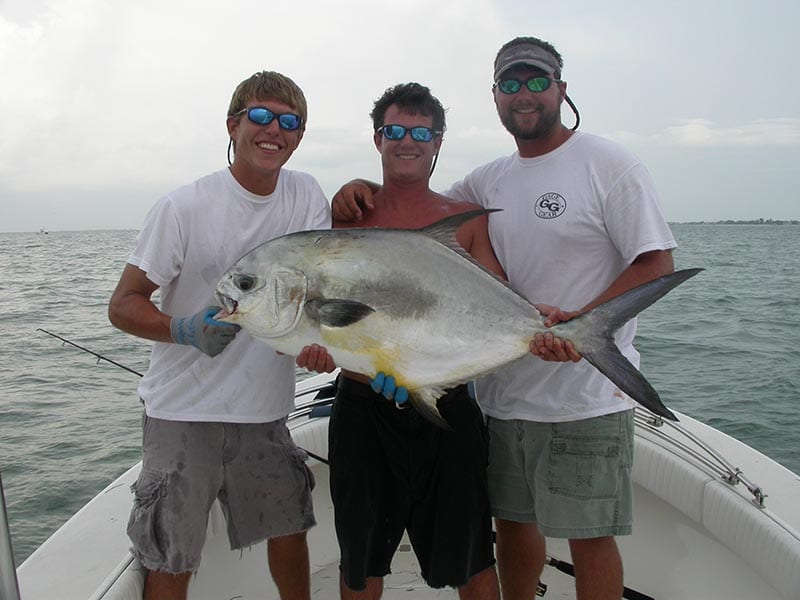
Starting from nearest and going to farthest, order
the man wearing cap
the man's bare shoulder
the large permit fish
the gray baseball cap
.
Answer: the large permit fish → the man wearing cap → the gray baseball cap → the man's bare shoulder

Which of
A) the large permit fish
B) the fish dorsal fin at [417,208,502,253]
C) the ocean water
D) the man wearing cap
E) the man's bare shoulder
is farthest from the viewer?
the ocean water

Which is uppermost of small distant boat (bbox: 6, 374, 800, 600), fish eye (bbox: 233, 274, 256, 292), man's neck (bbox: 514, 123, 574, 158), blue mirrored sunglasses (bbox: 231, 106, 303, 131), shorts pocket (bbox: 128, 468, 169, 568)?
blue mirrored sunglasses (bbox: 231, 106, 303, 131)

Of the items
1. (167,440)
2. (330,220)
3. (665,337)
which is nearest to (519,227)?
(330,220)

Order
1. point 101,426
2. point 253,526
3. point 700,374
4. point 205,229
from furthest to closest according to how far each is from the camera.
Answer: point 700,374
point 101,426
point 253,526
point 205,229

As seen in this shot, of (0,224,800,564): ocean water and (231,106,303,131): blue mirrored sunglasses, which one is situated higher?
(231,106,303,131): blue mirrored sunglasses

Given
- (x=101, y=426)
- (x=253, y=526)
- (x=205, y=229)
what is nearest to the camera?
(x=205, y=229)

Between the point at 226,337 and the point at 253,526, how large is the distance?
0.86m

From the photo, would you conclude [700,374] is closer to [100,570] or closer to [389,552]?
[389,552]

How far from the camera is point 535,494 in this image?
261 centimetres

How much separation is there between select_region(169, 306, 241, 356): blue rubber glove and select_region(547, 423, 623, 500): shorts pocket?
1.30 metres

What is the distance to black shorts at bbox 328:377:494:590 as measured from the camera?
8.47 ft

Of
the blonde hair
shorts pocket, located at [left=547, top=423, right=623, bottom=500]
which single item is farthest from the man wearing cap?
the blonde hair

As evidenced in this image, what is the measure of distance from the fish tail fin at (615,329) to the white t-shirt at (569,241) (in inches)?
10.6

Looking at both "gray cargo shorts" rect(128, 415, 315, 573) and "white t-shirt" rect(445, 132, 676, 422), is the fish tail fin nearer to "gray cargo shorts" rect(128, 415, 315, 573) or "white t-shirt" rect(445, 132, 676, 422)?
"white t-shirt" rect(445, 132, 676, 422)
